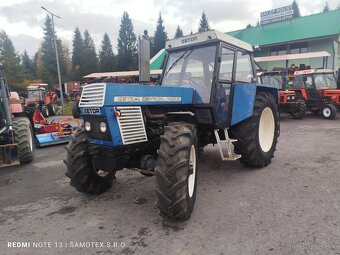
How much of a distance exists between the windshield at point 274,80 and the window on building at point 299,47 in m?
14.2

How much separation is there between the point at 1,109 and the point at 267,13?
28792mm

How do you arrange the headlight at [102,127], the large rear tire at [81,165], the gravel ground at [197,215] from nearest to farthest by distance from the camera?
Result: the gravel ground at [197,215]
the headlight at [102,127]
the large rear tire at [81,165]

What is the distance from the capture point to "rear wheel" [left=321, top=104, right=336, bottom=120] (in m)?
11.6

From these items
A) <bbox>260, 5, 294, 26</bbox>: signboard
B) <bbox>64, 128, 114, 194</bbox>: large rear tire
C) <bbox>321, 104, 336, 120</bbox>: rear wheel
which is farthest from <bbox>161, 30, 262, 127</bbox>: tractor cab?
<bbox>260, 5, 294, 26</bbox>: signboard

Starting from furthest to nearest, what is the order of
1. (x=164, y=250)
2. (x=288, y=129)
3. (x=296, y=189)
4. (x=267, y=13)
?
(x=267, y=13)
(x=288, y=129)
(x=296, y=189)
(x=164, y=250)

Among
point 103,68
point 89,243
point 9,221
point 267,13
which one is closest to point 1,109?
point 9,221

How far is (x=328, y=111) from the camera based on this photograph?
38.9ft

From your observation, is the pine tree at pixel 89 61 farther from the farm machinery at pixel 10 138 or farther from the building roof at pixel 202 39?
the building roof at pixel 202 39

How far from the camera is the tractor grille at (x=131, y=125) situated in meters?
3.41

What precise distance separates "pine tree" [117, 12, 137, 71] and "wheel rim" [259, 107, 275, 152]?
50045 millimetres

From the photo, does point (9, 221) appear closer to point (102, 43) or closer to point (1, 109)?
point (1, 109)

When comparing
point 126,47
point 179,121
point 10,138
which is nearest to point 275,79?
point 179,121

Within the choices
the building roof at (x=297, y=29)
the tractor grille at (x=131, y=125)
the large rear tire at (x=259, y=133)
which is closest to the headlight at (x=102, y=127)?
the tractor grille at (x=131, y=125)

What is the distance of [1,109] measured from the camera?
6.45 meters
